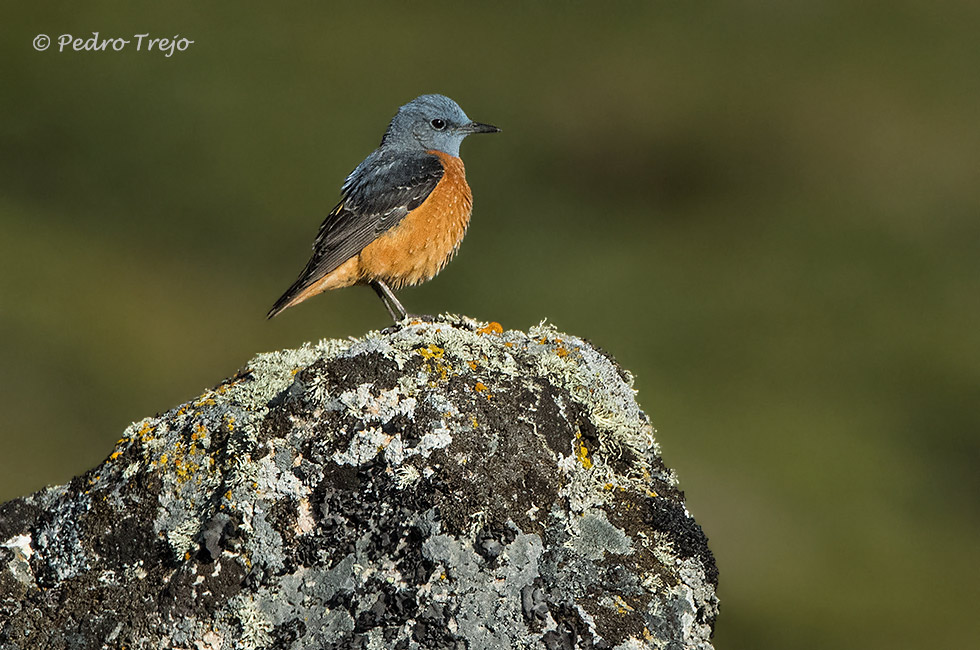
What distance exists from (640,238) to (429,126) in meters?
15.4

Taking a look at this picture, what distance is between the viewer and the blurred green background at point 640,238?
1563cm

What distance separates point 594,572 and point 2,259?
1891cm

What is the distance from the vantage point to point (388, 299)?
9492mm

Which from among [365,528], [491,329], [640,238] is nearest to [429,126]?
[491,329]

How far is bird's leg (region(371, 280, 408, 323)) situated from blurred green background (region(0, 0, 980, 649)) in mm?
7239

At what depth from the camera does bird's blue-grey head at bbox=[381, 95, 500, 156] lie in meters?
9.84

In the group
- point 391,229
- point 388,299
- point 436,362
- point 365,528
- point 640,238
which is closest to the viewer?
point 365,528

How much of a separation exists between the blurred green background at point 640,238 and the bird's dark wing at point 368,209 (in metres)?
7.71

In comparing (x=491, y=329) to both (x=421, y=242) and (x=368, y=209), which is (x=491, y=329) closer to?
(x=421, y=242)

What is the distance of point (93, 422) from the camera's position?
56.2 ft

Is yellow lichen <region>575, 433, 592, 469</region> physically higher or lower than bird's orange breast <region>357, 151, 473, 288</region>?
lower

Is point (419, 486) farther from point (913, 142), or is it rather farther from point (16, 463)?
point (913, 142)

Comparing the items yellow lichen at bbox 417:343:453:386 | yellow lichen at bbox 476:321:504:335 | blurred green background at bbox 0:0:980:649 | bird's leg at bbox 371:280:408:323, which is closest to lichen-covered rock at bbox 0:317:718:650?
yellow lichen at bbox 417:343:453:386

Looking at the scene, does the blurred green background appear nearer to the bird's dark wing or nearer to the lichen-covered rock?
the bird's dark wing
